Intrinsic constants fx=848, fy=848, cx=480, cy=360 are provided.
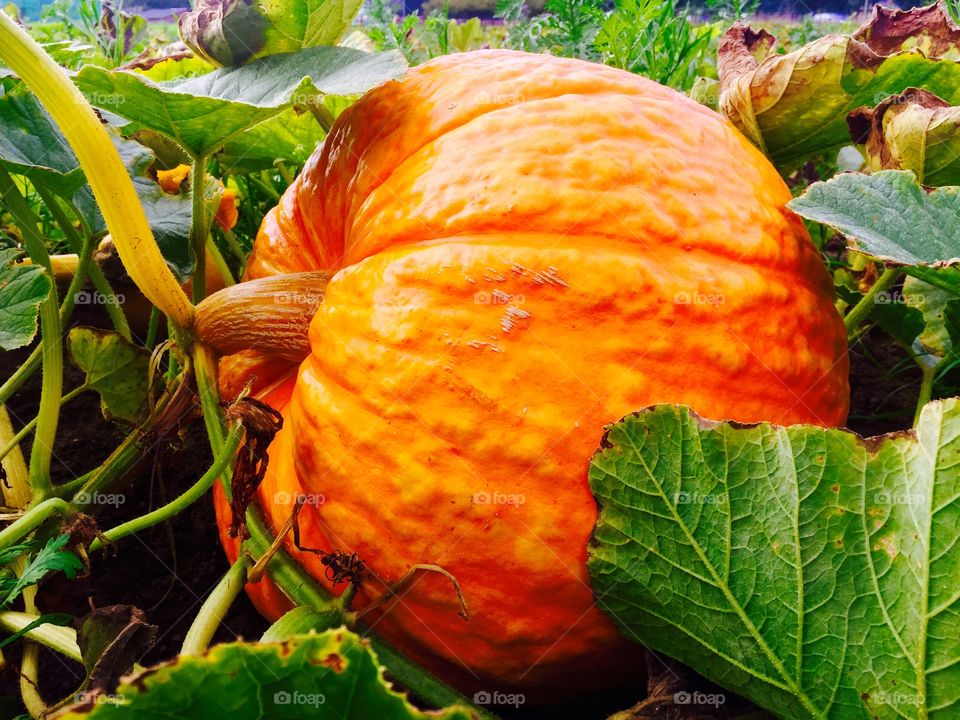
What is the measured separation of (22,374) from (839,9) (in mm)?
4714

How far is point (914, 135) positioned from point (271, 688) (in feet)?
4.07

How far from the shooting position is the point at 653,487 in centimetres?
106

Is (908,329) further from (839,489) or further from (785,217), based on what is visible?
(839,489)

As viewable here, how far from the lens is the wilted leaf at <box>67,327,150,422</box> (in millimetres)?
1546

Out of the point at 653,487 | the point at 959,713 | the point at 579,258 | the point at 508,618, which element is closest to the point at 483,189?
the point at 579,258

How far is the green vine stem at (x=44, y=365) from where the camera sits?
4.73ft

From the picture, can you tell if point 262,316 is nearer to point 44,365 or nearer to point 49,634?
point 44,365

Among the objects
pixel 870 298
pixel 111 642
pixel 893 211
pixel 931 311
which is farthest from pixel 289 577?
pixel 931 311

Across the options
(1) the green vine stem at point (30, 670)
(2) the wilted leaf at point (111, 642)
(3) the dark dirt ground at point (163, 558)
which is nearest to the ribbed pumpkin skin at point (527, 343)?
(3) the dark dirt ground at point (163, 558)

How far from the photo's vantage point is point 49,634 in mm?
1215

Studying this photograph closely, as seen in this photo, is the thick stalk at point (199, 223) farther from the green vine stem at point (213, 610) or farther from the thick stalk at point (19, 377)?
the green vine stem at point (213, 610)

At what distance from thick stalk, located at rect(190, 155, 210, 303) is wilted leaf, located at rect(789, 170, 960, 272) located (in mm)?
1000

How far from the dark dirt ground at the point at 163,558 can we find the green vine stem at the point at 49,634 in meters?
0.09

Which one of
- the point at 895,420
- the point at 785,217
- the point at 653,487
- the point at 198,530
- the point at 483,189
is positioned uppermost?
the point at 483,189
